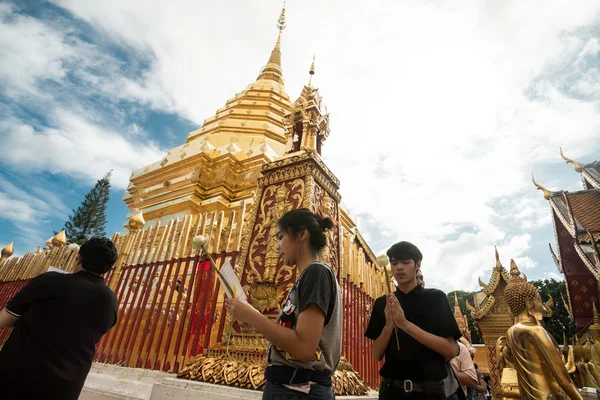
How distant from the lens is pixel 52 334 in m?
1.83

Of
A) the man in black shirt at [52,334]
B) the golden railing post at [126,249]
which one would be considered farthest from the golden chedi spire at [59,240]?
the man in black shirt at [52,334]

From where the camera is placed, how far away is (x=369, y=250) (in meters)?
6.71

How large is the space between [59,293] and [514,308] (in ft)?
A: 13.3

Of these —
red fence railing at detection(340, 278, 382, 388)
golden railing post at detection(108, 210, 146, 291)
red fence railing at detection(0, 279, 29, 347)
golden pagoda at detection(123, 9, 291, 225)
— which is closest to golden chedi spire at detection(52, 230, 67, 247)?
red fence railing at detection(0, 279, 29, 347)

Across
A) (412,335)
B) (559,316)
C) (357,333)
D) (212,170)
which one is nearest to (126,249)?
(357,333)

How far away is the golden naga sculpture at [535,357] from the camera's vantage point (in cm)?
295

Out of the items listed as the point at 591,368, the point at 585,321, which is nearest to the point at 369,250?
the point at 591,368

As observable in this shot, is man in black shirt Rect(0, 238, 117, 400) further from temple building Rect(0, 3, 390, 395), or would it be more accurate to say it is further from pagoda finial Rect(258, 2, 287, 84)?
pagoda finial Rect(258, 2, 287, 84)

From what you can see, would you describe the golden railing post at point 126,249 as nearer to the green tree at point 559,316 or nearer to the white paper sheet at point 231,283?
the white paper sheet at point 231,283

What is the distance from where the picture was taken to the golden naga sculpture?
2951 millimetres

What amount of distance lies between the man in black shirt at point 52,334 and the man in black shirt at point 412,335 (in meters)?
1.76

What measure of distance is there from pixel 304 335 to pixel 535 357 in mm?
2998

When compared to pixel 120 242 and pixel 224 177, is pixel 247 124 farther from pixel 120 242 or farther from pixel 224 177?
pixel 120 242

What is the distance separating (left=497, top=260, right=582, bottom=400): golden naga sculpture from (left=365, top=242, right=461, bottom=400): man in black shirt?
1.77m
